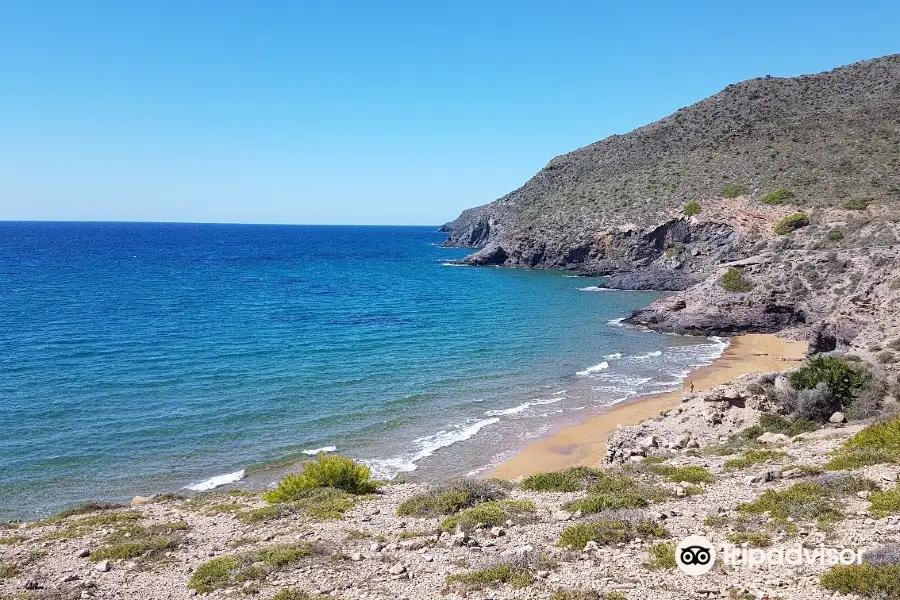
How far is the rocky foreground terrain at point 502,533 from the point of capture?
7684mm

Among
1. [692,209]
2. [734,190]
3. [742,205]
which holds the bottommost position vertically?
[692,209]

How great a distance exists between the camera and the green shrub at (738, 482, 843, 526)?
29.0 feet

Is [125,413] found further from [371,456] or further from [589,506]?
[589,506]

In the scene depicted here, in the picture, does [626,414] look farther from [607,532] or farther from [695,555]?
[695,555]

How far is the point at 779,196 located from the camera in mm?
63750

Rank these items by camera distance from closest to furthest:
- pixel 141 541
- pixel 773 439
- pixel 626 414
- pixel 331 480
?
pixel 141 541 < pixel 331 480 < pixel 773 439 < pixel 626 414

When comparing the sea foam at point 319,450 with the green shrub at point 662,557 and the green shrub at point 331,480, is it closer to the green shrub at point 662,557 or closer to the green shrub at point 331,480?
the green shrub at point 331,480

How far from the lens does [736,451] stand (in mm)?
14406

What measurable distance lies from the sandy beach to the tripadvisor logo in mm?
9298

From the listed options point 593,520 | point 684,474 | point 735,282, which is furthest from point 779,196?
point 593,520

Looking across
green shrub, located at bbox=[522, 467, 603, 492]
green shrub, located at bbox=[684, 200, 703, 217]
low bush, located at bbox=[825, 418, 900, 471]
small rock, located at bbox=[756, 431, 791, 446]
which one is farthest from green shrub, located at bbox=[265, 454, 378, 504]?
green shrub, located at bbox=[684, 200, 703, 217]

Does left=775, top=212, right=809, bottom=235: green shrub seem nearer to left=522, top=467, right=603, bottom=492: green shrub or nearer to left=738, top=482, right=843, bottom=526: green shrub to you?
left=522, top=467, right=603, bottom=492: green shrub

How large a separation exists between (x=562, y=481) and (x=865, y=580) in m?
6.25

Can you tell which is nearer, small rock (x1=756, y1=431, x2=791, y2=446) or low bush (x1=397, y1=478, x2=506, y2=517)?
low bush (x1=397, y1=478, x2=506, y2=517)
